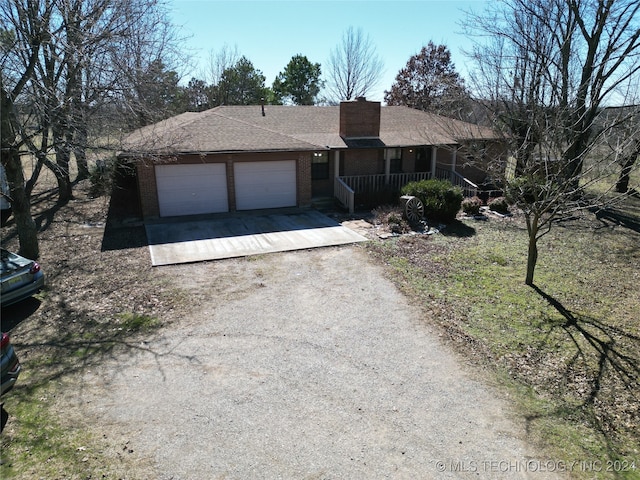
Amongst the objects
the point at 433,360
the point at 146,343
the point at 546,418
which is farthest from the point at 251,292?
the point at 546,418

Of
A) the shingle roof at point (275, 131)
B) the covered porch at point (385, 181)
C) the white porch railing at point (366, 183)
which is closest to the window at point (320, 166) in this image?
the covered porch at point (385, 181)

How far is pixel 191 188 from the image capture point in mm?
16438

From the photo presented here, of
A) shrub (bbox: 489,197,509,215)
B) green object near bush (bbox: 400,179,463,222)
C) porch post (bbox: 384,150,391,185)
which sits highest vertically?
porch post (bbox: 384,150,391,185)

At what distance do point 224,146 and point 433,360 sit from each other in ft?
39.0

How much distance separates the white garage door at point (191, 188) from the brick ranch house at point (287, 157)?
37 millimetres

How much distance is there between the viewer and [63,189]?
64.1 ft

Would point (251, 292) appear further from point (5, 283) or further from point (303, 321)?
point (5, 283)

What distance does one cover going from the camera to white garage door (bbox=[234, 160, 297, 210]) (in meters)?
17.1

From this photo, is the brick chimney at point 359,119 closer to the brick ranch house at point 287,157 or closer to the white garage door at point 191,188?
the brick ranch house at point 287,157

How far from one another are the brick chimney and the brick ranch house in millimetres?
46

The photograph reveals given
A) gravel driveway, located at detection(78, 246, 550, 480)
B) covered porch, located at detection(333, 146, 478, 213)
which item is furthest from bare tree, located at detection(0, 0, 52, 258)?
covered porch, located at detection(333, 146, 478, 213)

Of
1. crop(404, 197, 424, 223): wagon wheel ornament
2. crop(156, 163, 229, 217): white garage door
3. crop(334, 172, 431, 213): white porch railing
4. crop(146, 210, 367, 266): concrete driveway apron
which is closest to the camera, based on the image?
crop(146, 210, 367, 266): concrete driveway apron

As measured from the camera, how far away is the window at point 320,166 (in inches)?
766

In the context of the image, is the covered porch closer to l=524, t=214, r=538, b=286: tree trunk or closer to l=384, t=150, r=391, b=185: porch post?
l=384, t=150, r=391, b=185: porch post
